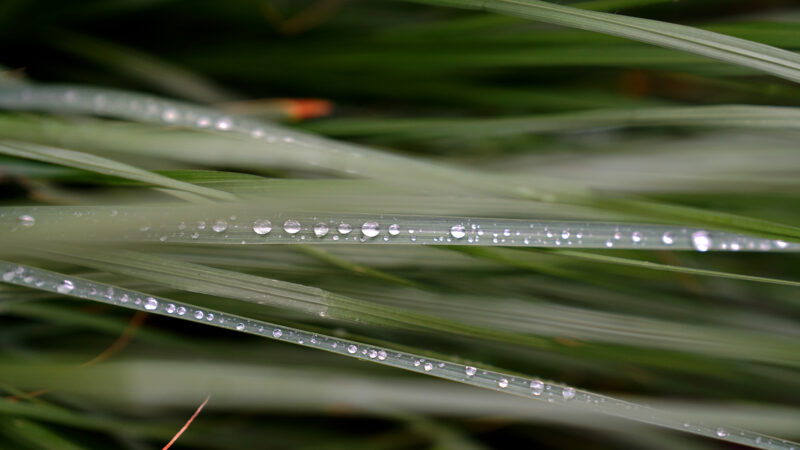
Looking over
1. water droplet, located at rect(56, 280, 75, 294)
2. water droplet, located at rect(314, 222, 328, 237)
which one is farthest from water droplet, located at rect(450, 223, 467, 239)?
water droplet, located at rect(56, 280, 75, 294)

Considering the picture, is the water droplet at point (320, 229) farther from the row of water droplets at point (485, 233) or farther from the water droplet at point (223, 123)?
the water droplet at point (223, 123)

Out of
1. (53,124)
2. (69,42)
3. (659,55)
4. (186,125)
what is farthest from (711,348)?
(69,42)

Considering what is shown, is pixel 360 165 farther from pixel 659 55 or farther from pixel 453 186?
pixel 659 55

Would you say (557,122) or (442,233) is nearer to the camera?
(442,233)

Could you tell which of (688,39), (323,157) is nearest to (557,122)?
(688,39)

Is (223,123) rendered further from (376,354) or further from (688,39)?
(688,39)
